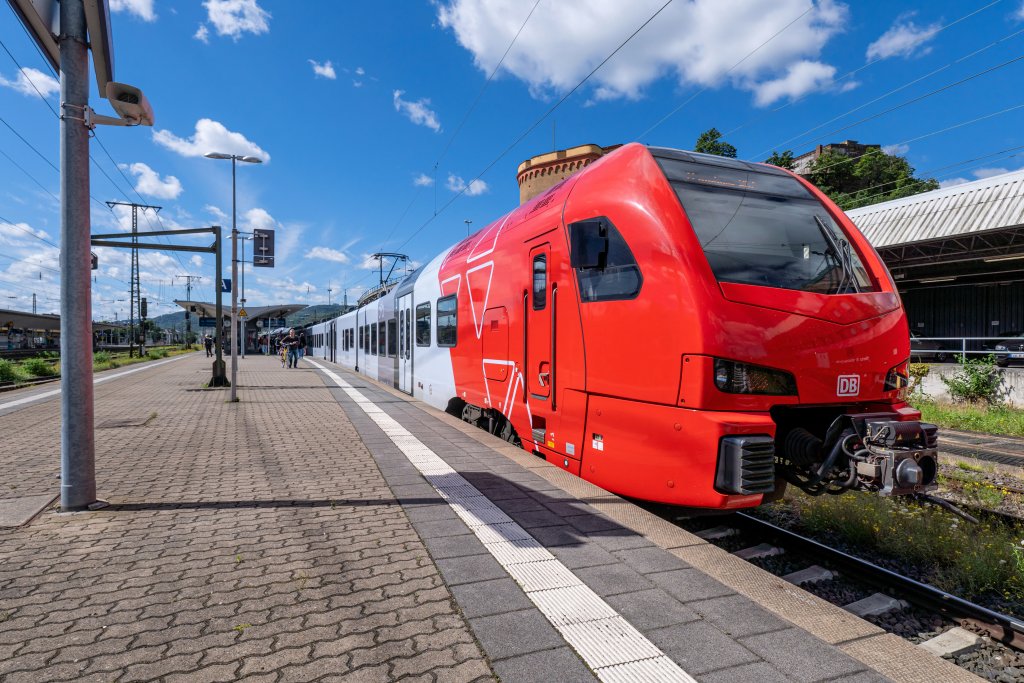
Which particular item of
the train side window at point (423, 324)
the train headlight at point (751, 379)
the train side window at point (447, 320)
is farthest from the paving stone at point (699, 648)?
the train side window at point (423, 324)

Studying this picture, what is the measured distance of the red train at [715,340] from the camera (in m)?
3.64

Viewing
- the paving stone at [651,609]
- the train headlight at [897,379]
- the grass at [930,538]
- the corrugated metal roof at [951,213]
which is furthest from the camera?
the corrugated metal roof at [951,213]

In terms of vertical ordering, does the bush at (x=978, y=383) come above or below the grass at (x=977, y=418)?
above

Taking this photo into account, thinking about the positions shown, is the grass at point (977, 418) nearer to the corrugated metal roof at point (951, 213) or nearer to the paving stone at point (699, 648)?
the corrugated metal roof at point (951, 213)

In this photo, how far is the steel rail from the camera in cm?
300

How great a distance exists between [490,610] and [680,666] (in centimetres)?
92

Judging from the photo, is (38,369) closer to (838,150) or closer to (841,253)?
(841,253)

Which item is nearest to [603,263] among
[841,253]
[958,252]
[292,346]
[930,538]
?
[841,253]

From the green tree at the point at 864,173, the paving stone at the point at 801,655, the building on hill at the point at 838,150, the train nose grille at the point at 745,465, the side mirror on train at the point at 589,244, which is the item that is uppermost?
the building on hill at the point at 838,150

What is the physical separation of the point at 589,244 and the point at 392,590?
2847 mm

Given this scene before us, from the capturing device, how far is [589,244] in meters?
4.54

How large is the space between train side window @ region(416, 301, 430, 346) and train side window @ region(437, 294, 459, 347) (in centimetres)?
83

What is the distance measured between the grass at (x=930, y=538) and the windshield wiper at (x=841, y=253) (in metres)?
1.98

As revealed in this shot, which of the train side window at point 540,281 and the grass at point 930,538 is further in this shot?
the train side window at point 540,281
